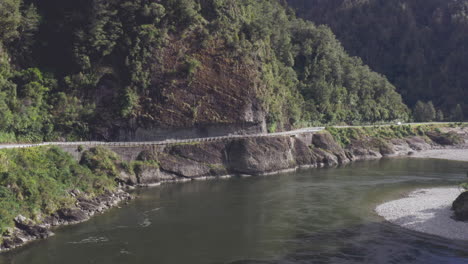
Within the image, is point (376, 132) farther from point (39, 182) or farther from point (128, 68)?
point (39, 182)

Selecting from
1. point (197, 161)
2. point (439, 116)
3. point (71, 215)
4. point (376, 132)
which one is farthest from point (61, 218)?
point (439, 116)

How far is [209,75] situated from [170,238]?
46499mm

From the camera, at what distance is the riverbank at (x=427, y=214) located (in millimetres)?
46500

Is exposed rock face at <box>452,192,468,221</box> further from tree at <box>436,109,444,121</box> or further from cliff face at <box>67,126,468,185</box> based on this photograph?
tree at <box>436,109,444,121</box>

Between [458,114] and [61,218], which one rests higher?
[458,114]

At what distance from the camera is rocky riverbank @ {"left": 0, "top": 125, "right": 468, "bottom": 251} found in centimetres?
4956

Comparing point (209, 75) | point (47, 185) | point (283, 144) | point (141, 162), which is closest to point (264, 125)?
point (283, 144)

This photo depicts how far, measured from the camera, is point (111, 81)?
79125mm

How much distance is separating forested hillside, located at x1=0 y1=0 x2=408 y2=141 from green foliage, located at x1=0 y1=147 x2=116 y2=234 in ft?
31.9

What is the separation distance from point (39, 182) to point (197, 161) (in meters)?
31.0

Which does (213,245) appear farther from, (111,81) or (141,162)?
(111,81)

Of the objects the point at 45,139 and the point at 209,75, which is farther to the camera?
the point at 209,75

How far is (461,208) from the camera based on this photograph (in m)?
49.6

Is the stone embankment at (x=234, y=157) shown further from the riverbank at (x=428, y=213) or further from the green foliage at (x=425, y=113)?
the green foliage at (x=425, y=113)
